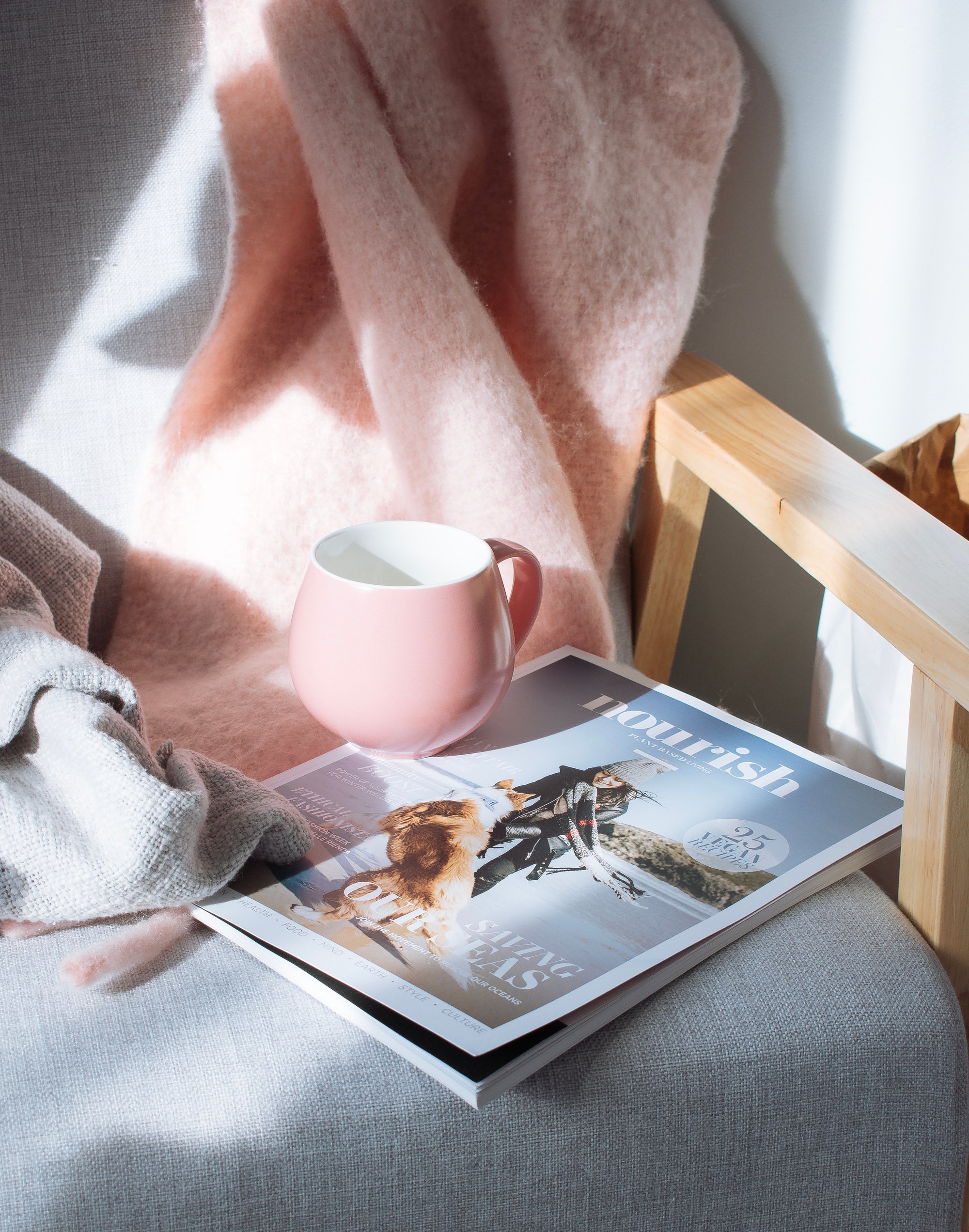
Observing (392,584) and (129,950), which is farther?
(392,584)

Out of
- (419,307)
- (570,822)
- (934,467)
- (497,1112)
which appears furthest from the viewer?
(934,467)

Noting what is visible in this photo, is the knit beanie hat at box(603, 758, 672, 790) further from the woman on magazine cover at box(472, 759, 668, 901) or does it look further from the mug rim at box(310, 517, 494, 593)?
the mug rim at box(310, 517, 494, 593)

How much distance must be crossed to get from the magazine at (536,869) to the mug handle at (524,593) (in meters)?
0.05

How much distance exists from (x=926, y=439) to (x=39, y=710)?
63 cm

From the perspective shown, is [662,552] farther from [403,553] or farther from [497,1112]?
[497,1112]

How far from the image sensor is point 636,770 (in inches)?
20.8

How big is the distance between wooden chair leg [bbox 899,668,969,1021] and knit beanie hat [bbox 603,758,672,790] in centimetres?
12

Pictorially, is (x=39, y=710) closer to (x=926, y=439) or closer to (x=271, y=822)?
(x=271, y=822)

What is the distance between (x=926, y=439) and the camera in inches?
29.0

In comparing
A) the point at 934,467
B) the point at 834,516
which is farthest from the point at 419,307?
the point at 934,467

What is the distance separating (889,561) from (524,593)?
0.20 metres

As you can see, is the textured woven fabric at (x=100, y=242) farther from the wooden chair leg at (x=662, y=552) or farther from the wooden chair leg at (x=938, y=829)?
the wooden chair leg at (x=938, y=829)

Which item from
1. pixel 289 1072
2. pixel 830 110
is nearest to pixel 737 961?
pixel 289 1072

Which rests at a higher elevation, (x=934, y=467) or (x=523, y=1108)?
(x=934, y=467)
